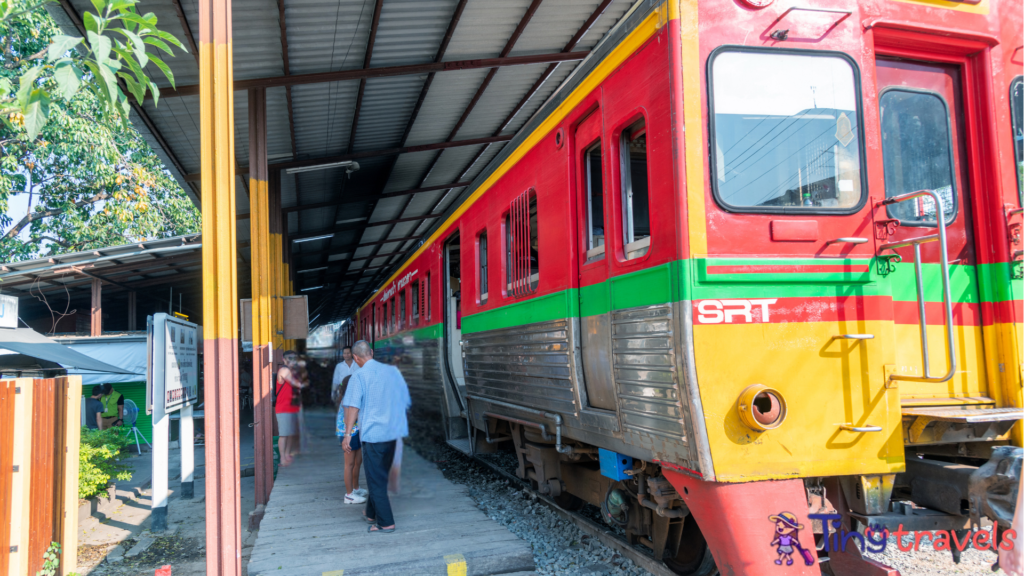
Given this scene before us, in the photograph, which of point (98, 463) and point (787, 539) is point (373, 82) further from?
point (787, 539)

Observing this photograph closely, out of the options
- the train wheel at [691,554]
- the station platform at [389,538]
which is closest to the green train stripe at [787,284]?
the train wheel at [691,554]

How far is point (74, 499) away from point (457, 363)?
13.4 ft

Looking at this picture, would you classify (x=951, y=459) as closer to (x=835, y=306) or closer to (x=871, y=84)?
(x=835, y=306)

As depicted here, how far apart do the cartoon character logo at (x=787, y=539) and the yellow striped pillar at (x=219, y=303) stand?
3.06m

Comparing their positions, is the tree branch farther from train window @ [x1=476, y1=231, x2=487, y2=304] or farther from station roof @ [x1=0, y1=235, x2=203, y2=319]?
train window @ [x1=476, y1=231, x2=487, y2=304]

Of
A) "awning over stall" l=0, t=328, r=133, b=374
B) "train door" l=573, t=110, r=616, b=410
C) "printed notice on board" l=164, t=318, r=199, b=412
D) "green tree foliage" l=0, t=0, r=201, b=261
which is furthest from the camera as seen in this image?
"green tree foliage" l=0, t=0, r=201, b=261

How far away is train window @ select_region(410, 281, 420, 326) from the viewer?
9984mm

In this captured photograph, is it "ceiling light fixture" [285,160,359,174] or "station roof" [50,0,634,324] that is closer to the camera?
"station roof" [50,0,634,324]

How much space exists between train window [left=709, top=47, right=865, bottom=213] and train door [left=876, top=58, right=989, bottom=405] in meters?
0.34

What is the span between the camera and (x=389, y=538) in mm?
5074

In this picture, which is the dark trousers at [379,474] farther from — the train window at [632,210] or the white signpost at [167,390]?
the train window at [632,210]

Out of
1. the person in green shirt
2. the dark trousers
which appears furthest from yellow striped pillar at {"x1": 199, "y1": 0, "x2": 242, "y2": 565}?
the person in green shirt

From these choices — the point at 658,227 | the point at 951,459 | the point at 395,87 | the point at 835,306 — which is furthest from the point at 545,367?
the point at 395,87

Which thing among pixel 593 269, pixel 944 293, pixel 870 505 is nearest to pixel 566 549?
pixel 593 269
